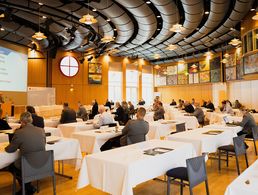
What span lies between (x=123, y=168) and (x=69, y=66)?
57.6 ft

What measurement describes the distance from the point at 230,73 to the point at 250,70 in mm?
6300

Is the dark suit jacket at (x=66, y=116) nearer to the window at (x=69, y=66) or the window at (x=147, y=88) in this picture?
the window at (x=69, y=66)

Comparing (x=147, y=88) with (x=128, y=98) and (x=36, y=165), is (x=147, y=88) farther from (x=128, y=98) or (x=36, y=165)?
(x=36, y=165)

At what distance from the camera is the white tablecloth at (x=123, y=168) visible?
9.68 feet

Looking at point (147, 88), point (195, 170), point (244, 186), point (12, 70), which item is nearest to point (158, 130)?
point (195, 170)

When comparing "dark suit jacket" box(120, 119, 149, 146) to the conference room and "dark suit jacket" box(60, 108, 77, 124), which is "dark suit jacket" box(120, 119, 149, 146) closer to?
the conference room

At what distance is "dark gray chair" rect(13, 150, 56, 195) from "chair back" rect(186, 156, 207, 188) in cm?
199

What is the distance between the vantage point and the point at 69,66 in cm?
1958

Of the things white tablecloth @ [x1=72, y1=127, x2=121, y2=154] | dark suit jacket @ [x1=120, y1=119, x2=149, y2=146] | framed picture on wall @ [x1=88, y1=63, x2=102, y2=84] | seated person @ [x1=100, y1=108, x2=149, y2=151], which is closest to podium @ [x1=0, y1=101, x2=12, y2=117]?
framed picture on wall @ [x1=88, y1=63, x2=102, y2=84]

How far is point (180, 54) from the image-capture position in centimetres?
2139

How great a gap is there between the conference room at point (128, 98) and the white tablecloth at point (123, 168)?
14 millimetres

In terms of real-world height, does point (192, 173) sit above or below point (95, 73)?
below

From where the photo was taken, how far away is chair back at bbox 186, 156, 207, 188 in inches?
122

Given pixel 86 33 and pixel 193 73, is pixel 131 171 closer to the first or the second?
pixel 86 33
